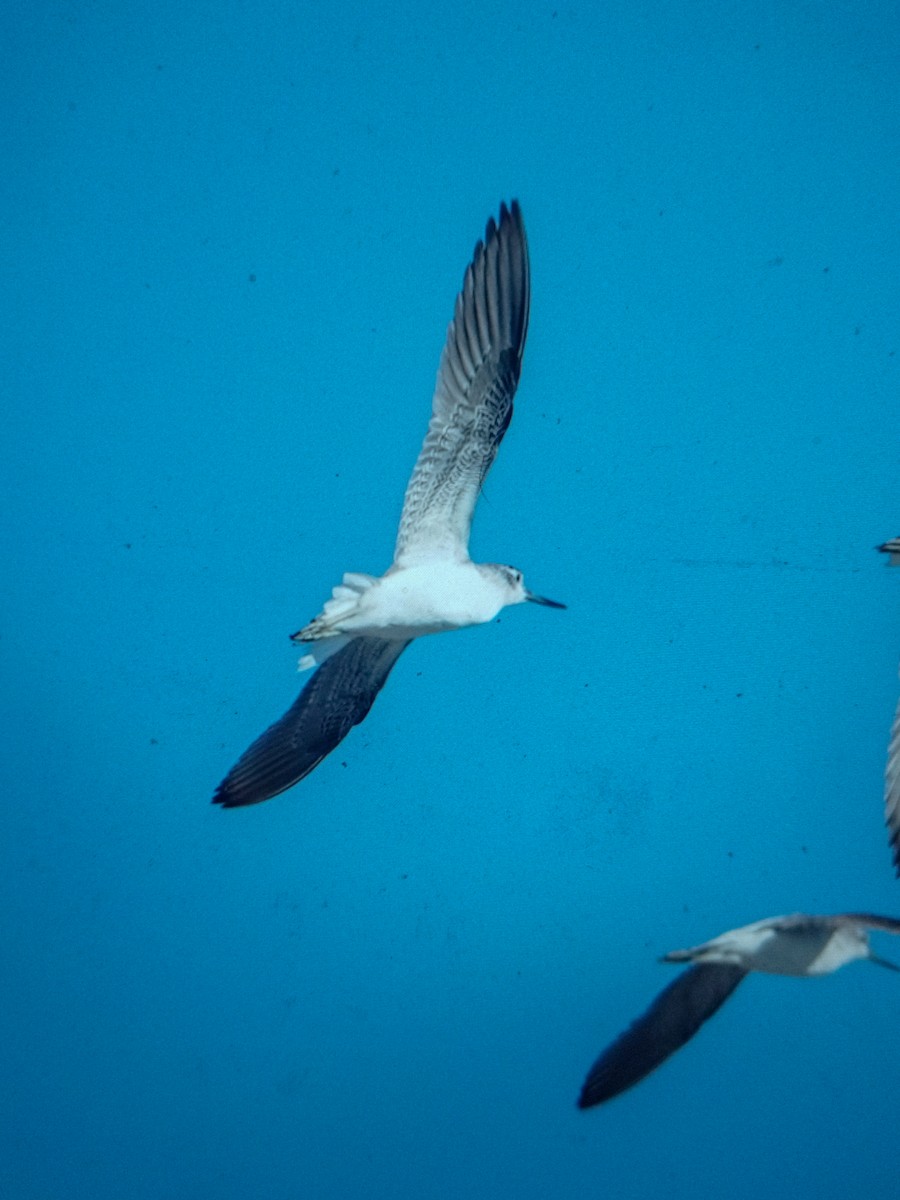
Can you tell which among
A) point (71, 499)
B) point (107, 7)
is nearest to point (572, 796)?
point (71, 499)

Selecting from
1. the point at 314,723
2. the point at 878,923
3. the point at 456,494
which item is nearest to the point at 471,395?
the point at 456,494

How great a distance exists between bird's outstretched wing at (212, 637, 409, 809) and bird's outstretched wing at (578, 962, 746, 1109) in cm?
62

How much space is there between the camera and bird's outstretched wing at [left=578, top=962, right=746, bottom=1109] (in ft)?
4.79

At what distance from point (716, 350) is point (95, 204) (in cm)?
99

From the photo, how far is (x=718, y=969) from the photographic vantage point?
1.51 meters

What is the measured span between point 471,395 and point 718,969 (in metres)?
0.92

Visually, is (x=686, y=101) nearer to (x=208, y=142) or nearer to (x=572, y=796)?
(x=208, y=142)

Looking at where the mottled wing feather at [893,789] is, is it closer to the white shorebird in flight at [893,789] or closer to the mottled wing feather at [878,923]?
the white shorebird in flight at [893,789]

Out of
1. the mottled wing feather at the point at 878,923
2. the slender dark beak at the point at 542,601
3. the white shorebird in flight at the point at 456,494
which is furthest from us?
the slender dark beak at the point at 542,601

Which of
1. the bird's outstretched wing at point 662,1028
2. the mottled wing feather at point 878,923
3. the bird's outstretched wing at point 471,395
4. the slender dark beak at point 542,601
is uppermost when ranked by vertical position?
the bird's outstretched wing at point 471,395

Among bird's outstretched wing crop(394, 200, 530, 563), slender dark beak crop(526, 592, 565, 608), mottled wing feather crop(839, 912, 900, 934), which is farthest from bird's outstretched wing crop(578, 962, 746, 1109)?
bird's outstretched wing crop(394, 200, 530, 563)

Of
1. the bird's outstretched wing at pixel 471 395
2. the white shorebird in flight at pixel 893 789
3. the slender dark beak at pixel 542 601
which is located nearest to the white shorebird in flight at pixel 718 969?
the white shorebird in flight at pixel 893 789

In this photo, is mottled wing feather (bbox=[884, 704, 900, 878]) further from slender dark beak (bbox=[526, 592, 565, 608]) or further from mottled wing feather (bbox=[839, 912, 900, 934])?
slender dark beak (bbox=[526, 592, 565, 608])

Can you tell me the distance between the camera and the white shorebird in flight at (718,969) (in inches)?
53.4
